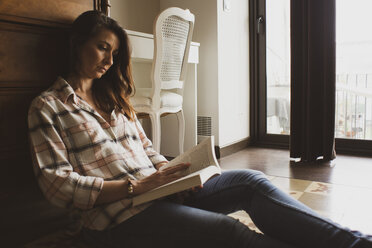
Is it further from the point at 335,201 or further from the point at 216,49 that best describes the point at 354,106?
the point at 335,201

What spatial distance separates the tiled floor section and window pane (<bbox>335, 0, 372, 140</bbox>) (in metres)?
1.31

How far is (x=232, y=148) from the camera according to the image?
3168mm

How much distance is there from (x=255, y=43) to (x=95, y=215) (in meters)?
2.72

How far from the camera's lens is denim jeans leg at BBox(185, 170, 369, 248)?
0.88 meters

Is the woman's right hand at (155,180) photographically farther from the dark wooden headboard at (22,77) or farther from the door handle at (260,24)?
the door handle at (260,24)

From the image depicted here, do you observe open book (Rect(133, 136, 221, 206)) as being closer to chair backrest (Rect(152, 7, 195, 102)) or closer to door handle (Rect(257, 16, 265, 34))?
chair backrest (Rect(152, 7, 195, 102))

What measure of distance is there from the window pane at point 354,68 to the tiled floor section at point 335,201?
1.31 meters

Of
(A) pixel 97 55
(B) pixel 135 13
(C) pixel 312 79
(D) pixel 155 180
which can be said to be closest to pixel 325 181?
(C) pixel 312 79

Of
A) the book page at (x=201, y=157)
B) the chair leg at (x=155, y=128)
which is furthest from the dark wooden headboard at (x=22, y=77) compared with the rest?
the chair leg at (x=155, y=128)

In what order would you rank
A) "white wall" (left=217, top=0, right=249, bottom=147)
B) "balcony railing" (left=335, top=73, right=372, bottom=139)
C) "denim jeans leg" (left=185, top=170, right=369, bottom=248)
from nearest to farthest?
"denim jeans leg" (left=185, top=170, right=369, bottom=248) < "white wall" (left=217, top=0, right=249, bottom=147) < "balcony railing" (left=335, top=73, right=372, bottom=139)

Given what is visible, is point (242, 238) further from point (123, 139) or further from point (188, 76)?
point (188, 76)

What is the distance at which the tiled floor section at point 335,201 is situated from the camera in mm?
1584

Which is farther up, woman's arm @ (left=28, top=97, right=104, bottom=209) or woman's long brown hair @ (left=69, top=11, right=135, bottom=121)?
woman's long brown hair @ (left=69, top=11, right=135, bottom=121)

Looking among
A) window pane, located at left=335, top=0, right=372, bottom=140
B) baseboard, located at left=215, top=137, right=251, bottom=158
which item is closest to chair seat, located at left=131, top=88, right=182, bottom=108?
baseboard, located at left=215, top=137, right=251, bottom=158
